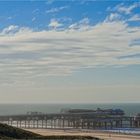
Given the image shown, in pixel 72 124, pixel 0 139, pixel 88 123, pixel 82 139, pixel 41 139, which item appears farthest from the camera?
pixel 72 124

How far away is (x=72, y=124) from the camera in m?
160

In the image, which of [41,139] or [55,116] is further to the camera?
[55,116]

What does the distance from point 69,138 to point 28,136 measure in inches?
226

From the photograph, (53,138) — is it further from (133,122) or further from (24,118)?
(24,118)

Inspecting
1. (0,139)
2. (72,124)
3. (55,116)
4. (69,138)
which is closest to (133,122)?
(72,124)

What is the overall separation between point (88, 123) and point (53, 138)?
88984 millimetres

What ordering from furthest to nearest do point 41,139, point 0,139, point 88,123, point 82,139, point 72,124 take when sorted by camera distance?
point 72,124
point 88,123
point 82,139
point 41,139
point 0,139

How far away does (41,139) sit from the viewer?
5606 cm

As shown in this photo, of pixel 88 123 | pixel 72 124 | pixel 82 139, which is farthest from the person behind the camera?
pixel 72 124

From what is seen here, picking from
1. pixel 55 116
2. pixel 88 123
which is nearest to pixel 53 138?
pixel 88 123

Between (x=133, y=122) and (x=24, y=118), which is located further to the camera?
(x=24, y=118)

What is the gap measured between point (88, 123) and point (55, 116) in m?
24.5

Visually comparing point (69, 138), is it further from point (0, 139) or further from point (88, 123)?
point (88, 123)

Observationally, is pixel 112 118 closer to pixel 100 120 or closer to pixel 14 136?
pixel 100 120
